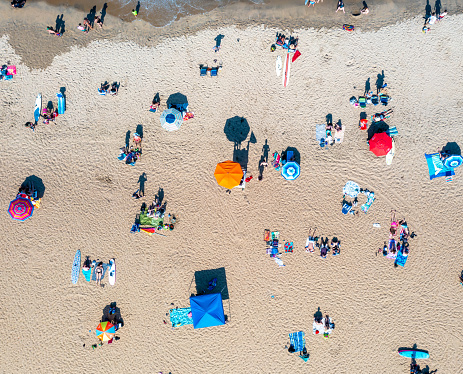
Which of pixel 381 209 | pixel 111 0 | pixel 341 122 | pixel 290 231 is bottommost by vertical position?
pixel 290 231

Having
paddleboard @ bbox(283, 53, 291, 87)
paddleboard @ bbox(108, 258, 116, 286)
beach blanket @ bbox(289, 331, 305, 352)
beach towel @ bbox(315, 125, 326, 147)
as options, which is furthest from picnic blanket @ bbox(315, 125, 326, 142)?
paddleboard @ bbox(108, 258, 116, 286)

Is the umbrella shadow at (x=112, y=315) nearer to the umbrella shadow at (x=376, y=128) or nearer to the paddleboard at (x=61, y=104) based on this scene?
the paddleboard at (x=61, y=104)

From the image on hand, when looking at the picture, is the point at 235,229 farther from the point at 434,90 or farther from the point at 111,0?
the point at 111,0

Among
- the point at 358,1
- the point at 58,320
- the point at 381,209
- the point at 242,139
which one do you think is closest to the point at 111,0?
the point at 242,139

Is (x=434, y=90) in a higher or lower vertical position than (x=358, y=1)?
lower

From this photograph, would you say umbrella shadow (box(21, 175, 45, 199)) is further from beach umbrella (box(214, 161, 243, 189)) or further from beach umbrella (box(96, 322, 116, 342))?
beach umbrella (box(214, 161, 243, 189))

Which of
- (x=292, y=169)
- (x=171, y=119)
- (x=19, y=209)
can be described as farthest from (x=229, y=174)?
(x=19, y=209)
